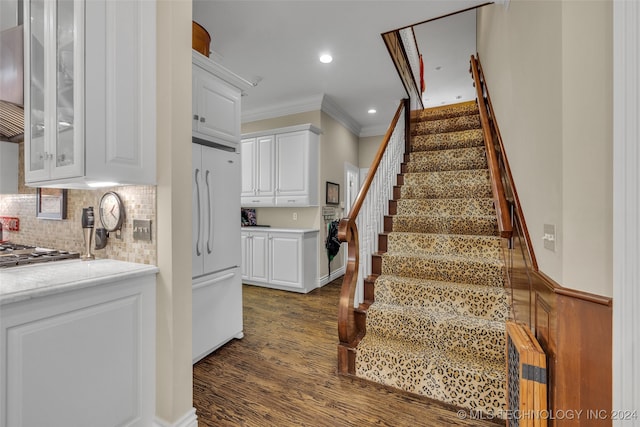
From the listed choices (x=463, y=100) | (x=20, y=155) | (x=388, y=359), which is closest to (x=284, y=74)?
(x=20, y=155)

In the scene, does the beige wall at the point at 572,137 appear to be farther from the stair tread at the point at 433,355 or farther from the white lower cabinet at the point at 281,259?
the white lower cabinet at the point at 281,259

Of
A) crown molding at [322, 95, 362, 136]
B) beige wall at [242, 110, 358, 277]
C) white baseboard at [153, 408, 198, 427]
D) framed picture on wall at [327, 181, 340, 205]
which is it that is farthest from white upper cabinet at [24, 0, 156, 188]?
framed picture on wall at [327, 181, 340, 205]

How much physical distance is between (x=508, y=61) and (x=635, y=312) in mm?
2118

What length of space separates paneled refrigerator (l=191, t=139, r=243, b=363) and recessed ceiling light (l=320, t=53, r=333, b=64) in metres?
1.73

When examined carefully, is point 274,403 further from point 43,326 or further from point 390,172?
point 390,172

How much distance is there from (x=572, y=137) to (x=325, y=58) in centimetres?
296

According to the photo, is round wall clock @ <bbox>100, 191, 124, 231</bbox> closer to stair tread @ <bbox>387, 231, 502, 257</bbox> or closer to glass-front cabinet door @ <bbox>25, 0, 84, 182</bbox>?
glass-front cabinet door @ <bbox>25, 0, 84, 182</bbox>

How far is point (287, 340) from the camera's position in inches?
106

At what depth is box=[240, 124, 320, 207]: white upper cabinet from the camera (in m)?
4.45

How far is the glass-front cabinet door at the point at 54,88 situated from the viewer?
1298mm

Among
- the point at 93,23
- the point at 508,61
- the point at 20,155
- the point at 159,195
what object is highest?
the point at 508,61

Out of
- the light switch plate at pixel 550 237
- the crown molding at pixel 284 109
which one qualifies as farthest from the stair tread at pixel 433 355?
the crown molding at pixel 284 109

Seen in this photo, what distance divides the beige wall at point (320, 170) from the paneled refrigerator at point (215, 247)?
2.15m

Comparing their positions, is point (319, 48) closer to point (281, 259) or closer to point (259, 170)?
point (259, 170)
